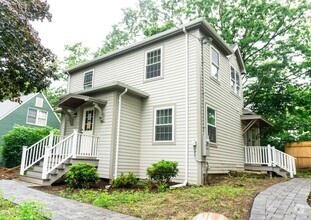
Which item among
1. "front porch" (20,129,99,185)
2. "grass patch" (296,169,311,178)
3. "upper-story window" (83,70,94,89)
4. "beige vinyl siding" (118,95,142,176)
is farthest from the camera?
"upper-story window" (83,70,94,89)

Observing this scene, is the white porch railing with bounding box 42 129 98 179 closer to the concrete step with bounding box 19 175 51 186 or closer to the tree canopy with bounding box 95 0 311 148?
the concrete step with bounding box 19 175 51 186

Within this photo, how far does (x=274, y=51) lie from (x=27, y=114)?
19.9 meters

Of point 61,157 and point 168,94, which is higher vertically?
point 168,94

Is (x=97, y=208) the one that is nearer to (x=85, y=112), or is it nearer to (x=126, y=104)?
(x=126, y=104)

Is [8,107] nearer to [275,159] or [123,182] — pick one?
[123,182]

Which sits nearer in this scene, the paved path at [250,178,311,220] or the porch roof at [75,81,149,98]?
the paved path at [250,178,311,220]

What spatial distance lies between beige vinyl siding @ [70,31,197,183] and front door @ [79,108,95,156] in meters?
2.03

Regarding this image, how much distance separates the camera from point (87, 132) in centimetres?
938

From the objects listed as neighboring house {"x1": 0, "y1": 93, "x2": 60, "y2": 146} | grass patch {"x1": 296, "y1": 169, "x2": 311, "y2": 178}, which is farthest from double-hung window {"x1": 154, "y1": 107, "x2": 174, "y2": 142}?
neighboring house {"x1": 0, "y1": 93, "x2": 60, "y2": 146}

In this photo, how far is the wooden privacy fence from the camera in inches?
543

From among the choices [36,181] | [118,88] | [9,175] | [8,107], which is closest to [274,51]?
[118,88]

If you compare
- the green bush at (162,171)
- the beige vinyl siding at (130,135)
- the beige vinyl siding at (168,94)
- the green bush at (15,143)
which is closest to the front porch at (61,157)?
the beige vinyl siding at (130,135)

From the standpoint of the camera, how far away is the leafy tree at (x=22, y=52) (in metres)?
4.72

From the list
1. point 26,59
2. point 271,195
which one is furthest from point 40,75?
point 271,195
